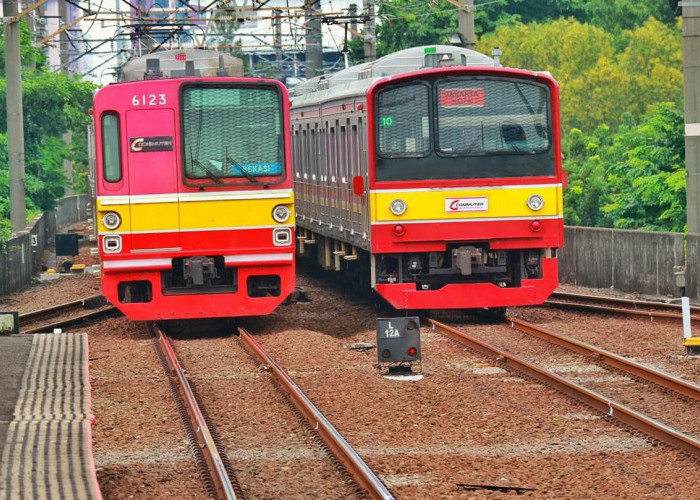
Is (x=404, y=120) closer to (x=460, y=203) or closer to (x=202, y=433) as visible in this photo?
(x=460, y=203)

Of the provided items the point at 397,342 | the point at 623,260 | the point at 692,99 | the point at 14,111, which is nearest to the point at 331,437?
the point at 397,342

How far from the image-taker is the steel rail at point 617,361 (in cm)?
1156

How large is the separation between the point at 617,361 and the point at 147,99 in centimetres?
640

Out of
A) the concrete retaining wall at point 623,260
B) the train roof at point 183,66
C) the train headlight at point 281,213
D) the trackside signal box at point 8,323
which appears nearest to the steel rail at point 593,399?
the train headlight at point 281,213

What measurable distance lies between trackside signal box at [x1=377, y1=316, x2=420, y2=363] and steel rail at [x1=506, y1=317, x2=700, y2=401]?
189 cm

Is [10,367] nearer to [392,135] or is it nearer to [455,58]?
[392,135]

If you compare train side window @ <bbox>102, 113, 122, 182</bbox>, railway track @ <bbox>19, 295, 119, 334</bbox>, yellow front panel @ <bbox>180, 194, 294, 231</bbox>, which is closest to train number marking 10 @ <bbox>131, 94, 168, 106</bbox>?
train side window @ <bbox>102, 113, 122, 182</bbox>

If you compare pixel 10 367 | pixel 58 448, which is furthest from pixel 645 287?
pixel 58 448

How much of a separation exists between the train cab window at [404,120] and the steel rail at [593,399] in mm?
2551

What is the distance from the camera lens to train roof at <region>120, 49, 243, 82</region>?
16.6m

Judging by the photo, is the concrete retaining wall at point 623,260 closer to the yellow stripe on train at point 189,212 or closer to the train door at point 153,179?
the yellow stripe on train at point 189,212

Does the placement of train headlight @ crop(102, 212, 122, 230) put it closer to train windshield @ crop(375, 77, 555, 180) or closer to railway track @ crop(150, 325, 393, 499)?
railway track @ crop(150, 325, 393, 499)

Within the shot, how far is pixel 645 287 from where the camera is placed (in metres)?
21.3

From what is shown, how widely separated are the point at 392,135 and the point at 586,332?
10.8ft
